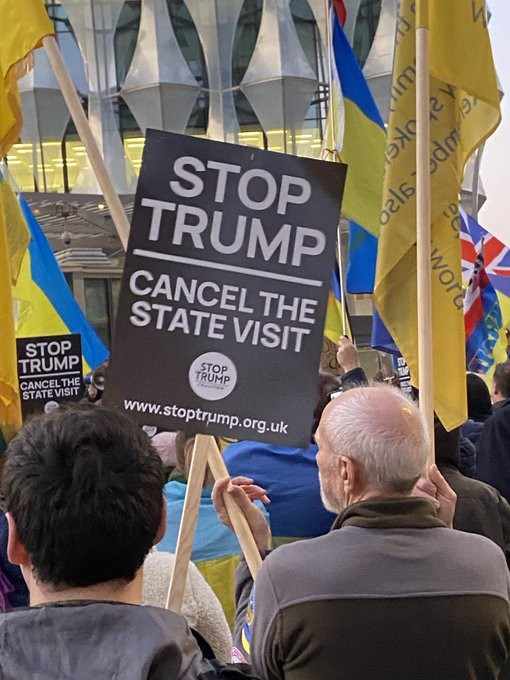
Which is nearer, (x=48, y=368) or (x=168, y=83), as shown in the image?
(x=48, y=368)

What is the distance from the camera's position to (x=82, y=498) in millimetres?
1700

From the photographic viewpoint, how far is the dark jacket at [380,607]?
218 centimetres

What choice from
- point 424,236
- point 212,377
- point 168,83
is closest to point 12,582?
point 212,377

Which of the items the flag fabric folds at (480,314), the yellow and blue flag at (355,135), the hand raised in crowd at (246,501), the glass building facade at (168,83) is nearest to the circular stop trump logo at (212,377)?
the hand raised in crowd at (246,501)

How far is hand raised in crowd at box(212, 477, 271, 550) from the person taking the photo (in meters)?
2.86

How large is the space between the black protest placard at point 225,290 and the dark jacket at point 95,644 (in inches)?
53.7

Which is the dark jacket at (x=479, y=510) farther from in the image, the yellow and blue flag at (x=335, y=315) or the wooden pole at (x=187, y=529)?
the yellow and blue flag at (x=335, y=315)

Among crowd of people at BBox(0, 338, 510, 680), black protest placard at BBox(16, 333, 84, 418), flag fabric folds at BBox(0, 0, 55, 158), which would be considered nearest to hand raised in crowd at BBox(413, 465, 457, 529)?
crowd of people at BBox(0, 338, 510, 680)

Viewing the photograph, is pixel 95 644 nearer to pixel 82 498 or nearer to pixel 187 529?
pixel 82 498

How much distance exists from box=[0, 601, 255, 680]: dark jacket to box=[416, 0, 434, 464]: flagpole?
6.35 feet

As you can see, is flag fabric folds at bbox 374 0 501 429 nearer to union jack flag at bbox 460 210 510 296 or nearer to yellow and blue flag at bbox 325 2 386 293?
yellow and blue flag at bbox 325 2 386 293

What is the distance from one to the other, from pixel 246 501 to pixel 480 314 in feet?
23.8

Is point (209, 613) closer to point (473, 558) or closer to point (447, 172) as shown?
point (473, 558)

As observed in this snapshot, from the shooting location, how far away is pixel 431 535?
2336 mm
